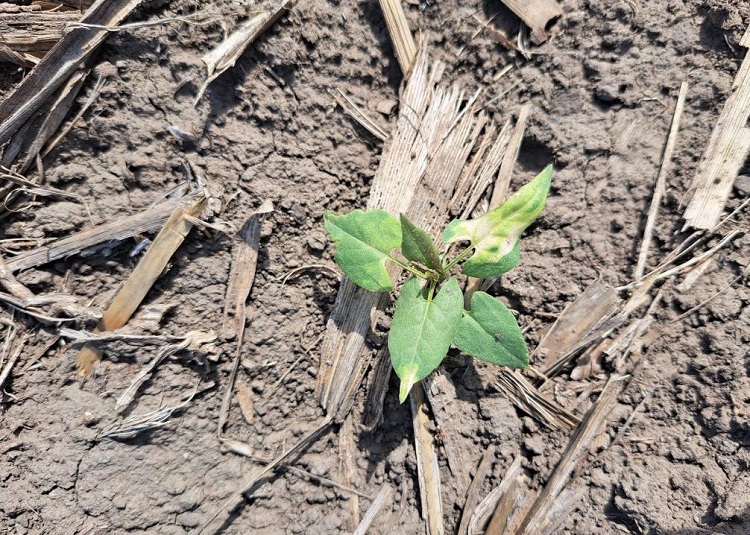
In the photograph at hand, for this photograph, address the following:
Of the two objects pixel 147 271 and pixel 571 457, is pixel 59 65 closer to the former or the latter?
pixel 147 271

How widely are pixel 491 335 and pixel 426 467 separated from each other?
Answer: 613 mm

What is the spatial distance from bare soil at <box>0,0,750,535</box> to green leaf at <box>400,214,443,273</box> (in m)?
0.36

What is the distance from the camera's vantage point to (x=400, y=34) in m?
1.67

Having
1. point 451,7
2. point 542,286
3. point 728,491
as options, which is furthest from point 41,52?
point 728,491

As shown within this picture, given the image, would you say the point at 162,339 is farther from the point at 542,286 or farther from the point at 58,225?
the point at 542,286

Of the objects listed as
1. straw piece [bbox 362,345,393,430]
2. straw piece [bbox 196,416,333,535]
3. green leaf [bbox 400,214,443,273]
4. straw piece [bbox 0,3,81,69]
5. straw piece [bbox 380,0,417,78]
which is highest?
straw piece [bbox 380,0,417,78]

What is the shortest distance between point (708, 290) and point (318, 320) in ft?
4.71

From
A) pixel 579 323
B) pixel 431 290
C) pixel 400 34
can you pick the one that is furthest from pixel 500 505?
pixel 400 34

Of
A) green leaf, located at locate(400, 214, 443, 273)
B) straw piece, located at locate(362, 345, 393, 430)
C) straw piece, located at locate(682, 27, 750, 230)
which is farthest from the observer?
straw piece, located at locate(362, 345, 393, 430)

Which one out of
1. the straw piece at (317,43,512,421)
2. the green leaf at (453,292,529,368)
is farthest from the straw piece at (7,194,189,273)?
the green leaf at (453,292,529,368)

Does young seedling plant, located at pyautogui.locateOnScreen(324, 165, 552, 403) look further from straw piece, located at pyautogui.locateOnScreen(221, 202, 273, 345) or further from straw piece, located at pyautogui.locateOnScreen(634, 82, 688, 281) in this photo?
straw piece, located at pyautogui.locateOnScreen(634, 82, 688, 281)

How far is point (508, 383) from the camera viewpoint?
1.59 m

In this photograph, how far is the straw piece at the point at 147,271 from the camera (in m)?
1.40

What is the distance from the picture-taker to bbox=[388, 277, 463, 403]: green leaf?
4.32ft
